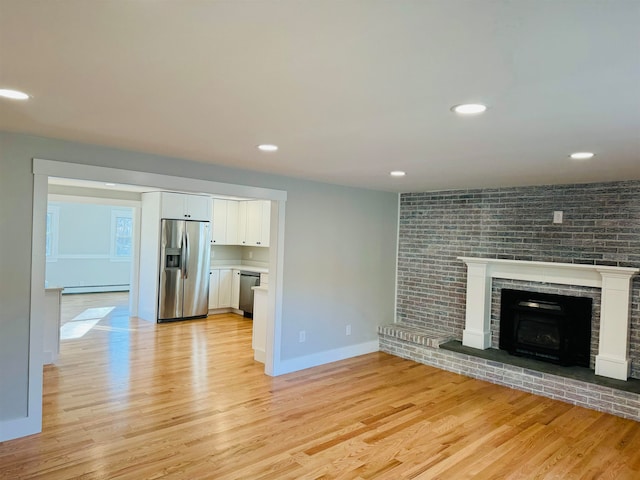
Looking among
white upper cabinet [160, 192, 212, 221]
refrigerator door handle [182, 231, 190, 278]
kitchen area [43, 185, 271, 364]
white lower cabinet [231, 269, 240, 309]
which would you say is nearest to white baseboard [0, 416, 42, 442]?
kitchen area [43, 185, 271, 364]

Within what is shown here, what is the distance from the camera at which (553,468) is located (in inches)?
115

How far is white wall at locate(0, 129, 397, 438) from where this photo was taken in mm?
2980

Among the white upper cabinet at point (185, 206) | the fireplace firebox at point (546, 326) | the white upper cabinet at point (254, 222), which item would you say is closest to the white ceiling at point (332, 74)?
the fireplace firebox at point (546, 326)

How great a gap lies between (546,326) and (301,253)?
9.13 feet

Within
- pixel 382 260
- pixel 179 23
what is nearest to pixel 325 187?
pixel 382 260

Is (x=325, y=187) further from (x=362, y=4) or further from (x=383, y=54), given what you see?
(x=362, y=4)

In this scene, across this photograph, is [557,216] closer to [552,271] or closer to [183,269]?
[552,271]

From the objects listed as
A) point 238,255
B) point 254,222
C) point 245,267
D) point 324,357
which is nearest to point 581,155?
point 324,357

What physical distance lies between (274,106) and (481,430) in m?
3.01

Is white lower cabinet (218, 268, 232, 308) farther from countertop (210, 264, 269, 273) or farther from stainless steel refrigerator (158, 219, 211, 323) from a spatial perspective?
stainless steel refrigerator (158, 219, 211, 323)

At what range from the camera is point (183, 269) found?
707 cm

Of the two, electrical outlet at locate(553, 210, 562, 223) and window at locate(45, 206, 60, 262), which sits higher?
electrical outlet at locate(553, 210, 562, 223)

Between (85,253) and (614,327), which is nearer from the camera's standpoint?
(614,327)

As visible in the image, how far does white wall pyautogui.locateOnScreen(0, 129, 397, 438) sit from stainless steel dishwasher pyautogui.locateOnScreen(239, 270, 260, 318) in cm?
260
